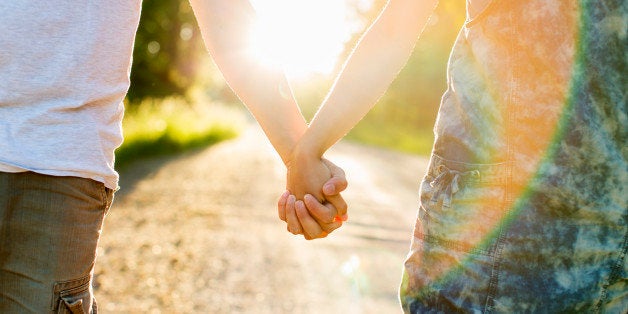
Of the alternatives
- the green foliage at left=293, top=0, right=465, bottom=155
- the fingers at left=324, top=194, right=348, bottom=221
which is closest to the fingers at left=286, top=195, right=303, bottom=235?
the fingers at left=324, top=194, right=348, bottom=221

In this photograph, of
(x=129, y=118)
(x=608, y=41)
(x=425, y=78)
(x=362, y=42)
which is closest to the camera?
(x=608, y=41)

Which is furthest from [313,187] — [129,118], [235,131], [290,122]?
[235,131]

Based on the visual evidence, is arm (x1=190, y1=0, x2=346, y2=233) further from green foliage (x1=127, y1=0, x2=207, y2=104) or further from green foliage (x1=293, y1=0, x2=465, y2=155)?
green foliage (x1=293, y1=0, x2=465, y2=155)

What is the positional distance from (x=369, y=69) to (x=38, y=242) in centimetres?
101

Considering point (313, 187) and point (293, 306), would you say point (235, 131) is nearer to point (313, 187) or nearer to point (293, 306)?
point (293, 306)

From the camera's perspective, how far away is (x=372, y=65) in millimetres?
2180

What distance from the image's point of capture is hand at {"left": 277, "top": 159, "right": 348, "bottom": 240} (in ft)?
7.73

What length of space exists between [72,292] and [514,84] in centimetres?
118

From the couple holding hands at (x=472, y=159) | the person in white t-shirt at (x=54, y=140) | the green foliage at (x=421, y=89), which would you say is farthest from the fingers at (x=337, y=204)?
the green foliage at (x=421, y=89)

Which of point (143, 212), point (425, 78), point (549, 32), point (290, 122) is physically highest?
point (549, 32)

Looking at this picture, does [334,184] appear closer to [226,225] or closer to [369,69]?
[369,69]

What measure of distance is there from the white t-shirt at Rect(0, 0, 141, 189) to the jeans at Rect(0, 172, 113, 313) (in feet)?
0.13

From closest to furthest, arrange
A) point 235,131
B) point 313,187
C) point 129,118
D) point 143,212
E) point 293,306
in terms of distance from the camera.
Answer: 1. point 313,187
2. point 293,306
3. point 143,212
4. point 129,118
5. point 235,131

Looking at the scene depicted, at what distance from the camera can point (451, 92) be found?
6.18 ft
